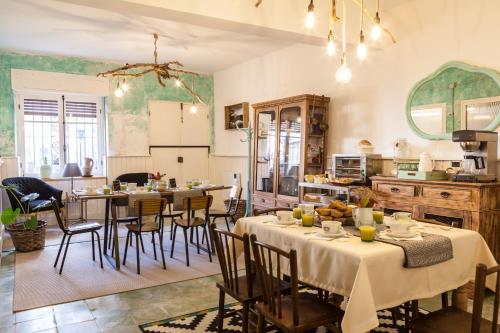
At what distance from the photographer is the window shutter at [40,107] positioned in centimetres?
645

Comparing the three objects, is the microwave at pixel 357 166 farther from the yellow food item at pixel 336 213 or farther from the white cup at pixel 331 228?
the white cup at pixel 331 228

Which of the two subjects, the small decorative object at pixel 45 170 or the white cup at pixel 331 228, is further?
the small decorative object at pixel 45 170

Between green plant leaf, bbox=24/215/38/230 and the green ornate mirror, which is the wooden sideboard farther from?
green plant leaf, bbox=24/215/38/230

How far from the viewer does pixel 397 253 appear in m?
1.88

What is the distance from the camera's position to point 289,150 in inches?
209

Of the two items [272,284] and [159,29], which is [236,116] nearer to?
[159,29]

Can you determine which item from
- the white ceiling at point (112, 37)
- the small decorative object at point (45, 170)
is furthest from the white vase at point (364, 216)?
the small decorative object at point (45, 170)

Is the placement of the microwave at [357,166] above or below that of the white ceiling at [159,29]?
below

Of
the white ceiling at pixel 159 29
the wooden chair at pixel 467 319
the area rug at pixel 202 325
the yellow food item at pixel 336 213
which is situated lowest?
the area rug at pixel 202 325

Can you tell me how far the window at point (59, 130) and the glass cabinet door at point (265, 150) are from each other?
3084 millimetres

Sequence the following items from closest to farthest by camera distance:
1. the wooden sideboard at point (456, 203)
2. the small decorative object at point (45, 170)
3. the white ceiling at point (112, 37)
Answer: the wooden sideboard at point (456, 203), the white ceiling at point (112, 37), the small decorative object at point (45, 170)

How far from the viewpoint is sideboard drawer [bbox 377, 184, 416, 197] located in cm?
359

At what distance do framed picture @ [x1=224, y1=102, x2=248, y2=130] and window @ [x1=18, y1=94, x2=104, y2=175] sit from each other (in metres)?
2.29

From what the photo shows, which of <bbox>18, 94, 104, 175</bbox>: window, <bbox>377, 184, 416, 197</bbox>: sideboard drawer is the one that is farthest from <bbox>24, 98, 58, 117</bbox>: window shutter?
<bbox>377, 184, 416, 197</bbox>: sideboard drawer
